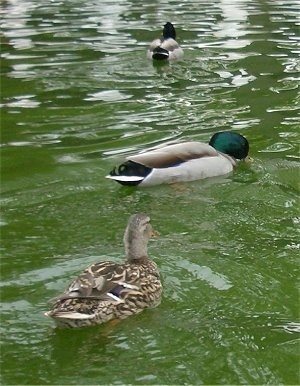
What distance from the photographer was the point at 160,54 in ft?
54.4

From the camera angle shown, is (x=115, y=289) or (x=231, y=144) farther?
(x=231, y=144)

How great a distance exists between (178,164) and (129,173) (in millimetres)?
561

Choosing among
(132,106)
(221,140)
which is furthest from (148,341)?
(132,106)

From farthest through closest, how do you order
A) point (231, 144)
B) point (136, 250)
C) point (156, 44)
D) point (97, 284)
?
point (156, 44) < point (231, 144) < point (136, 250) < point (97, 284)

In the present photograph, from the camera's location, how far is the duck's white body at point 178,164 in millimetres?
9500

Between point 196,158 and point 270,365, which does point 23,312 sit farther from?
point 196,158

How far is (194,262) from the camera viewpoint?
7.25 meters

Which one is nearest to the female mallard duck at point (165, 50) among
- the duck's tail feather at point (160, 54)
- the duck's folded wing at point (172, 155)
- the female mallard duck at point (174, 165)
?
the duck's tail feather at point (160, 54)

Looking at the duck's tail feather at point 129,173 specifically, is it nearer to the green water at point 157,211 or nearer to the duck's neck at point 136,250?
the green water at point 157,211

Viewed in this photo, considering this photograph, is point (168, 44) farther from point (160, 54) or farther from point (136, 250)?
point (136, 250)

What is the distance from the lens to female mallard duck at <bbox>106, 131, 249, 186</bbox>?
30.9 ft

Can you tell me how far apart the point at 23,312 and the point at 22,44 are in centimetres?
1343

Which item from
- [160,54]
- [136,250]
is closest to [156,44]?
[160,54]

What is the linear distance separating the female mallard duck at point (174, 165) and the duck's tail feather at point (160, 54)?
21.4 feet
